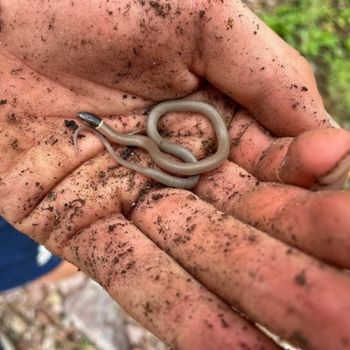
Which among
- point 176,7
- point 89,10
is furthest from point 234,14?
point 89,10

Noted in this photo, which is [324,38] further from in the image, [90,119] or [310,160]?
[310,160]

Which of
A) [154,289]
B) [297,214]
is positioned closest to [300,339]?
[297,214]

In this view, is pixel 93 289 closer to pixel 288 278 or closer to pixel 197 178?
pixel 197 178

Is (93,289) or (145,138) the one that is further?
(93,289)

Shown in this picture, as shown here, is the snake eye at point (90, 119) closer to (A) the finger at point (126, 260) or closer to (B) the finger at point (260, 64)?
(A) the finger at point (126, 260)

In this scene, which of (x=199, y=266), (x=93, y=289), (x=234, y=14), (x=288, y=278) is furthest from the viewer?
(x=93, y=289)

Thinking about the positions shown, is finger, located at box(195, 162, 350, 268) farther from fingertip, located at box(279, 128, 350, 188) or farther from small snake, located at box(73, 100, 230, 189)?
small snake, located at box(73, 100, 230, 189)

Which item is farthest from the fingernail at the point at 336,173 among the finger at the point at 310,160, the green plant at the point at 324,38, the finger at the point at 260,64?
the green plant at the point at 324,38
